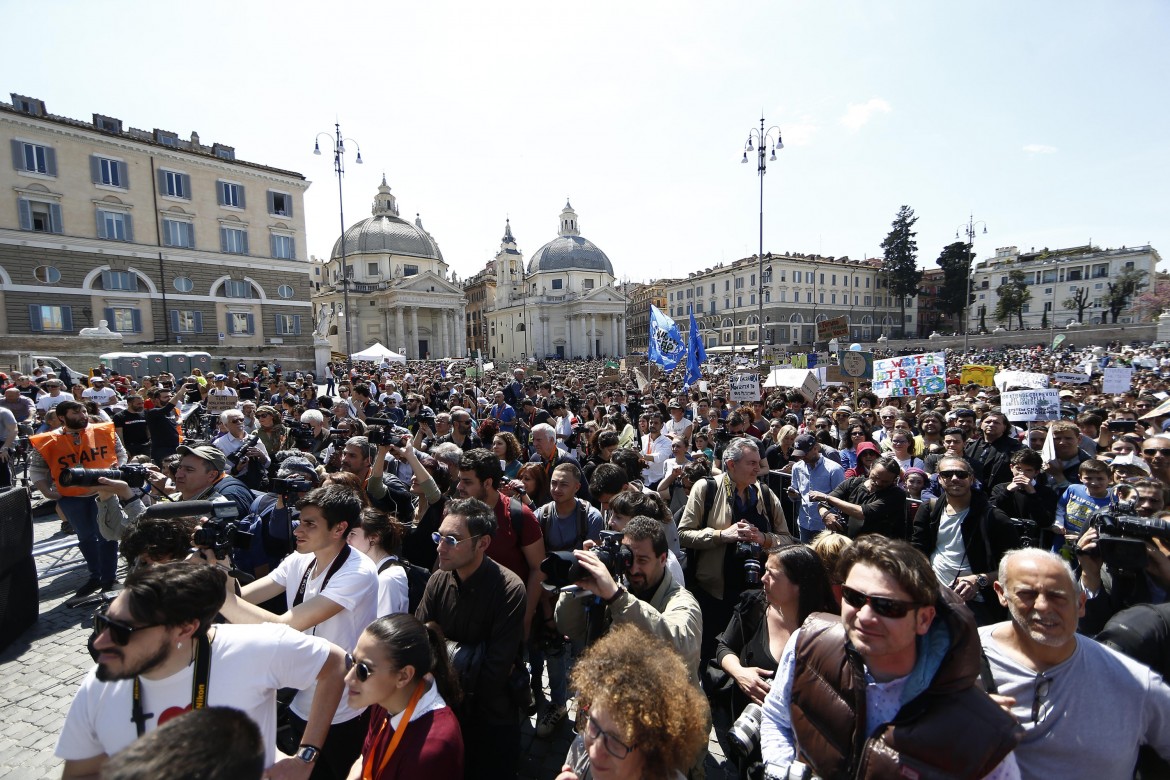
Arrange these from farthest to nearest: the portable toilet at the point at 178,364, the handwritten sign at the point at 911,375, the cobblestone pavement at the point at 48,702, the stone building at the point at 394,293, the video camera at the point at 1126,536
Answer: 1. the stone building at the point at 394,293
2. the portable toilet at the point at 178,364
3. the handwritten sign at the point at 911,375
4. the cobblestone pavement at the point at 48,702
5. the video camera at the point at 1126,536

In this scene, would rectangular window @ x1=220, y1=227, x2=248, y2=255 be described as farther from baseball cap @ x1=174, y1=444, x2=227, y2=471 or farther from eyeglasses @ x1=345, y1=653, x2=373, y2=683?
eyeglasses @ x1=345, y1=653, x2=373, y2=683

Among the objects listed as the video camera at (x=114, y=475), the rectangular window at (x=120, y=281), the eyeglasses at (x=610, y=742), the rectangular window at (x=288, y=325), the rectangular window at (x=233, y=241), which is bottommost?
the eyeglasses at (x=610, y=742)

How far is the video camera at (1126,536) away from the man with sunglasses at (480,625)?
112 inches

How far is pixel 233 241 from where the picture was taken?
3362cm

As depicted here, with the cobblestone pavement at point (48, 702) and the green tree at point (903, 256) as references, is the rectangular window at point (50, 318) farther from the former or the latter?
the green tree at point (903, 256)

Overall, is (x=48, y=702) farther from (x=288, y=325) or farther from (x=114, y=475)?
(x=288, y=325)

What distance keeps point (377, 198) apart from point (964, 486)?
81872mm

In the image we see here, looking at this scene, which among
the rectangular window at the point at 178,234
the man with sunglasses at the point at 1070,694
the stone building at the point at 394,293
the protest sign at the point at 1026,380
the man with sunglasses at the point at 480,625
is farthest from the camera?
the stone building at the point at 394,293

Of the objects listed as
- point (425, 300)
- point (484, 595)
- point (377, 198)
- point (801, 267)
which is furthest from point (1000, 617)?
point (377, 198)

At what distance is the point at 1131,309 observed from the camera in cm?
5969

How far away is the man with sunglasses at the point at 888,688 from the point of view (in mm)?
1539

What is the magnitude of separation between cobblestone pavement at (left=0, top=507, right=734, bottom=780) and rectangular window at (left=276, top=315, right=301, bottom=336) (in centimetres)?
3432

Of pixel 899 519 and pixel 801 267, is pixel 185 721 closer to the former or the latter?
pixel 899 519

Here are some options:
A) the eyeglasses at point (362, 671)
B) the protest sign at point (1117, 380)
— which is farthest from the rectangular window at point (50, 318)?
the protest sign at point (1117, 380)
